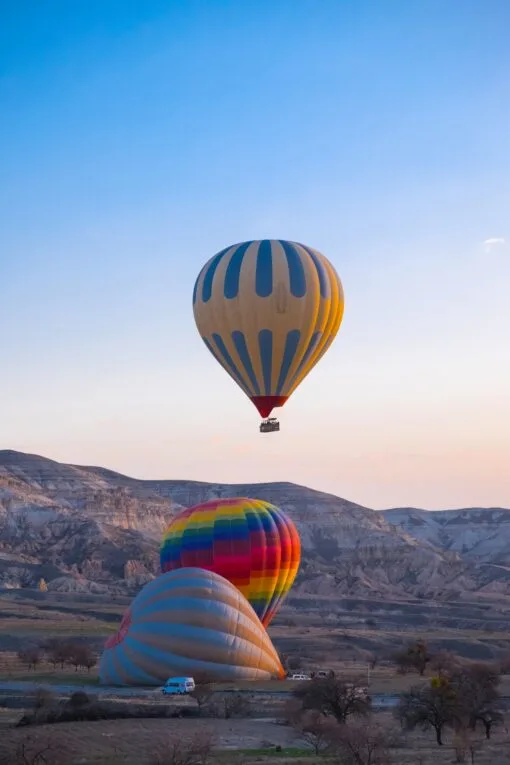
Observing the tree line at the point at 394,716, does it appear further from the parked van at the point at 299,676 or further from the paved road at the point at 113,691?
the parked van at the point at 299,676

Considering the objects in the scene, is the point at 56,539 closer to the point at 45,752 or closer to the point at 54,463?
the point at 54,463

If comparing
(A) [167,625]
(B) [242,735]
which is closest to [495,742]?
(B) [242,735]

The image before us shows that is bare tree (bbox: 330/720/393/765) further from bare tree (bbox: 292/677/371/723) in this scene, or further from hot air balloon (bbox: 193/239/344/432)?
hot air balloon (bbox: 193/239/344/432)

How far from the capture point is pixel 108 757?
82.9ft

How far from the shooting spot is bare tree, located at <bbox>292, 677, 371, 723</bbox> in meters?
31.5

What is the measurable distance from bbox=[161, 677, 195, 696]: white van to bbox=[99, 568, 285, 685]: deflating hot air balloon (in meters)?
1.15

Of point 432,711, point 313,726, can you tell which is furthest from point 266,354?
point 313,726

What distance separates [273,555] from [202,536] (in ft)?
10.0

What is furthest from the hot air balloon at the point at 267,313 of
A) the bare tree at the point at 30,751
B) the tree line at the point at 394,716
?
the bare tree at the point at 30,751

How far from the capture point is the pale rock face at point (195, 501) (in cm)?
12550

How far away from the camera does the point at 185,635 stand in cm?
3719

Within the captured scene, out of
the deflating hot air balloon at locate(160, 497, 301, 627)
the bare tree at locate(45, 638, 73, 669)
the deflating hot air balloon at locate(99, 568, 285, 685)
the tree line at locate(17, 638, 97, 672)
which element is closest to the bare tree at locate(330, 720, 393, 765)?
the deflating hot air balloon at locate(99, 568, 285, 685)

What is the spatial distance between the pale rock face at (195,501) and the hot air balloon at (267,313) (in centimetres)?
7277

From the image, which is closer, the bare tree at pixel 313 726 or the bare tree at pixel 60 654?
the bare tree at pixel 313 726
